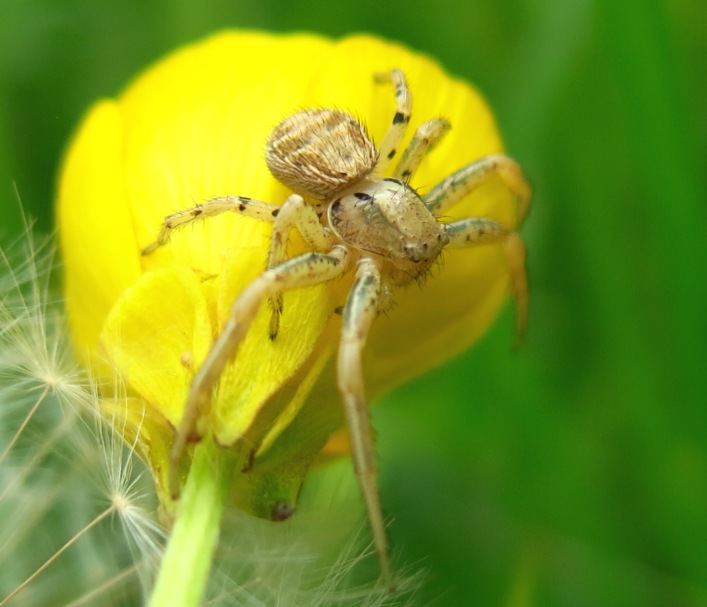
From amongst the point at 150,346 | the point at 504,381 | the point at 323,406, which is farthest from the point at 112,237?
the point at 504,381

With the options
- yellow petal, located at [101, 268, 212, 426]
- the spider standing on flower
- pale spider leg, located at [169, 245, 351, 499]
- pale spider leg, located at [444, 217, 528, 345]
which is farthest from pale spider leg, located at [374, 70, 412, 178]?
yellow petal, located at [101, 268, 212, 426]

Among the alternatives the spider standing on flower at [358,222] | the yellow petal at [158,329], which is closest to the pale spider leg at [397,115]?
the spider standing on flower at [358,222]

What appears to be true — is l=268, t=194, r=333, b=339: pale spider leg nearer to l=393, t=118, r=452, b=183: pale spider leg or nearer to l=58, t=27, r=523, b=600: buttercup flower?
l=58, t=27, r=523, b=600: buttercup flower

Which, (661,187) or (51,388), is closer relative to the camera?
(51,388)

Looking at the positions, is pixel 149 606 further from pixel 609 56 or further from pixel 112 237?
pixel 609 56

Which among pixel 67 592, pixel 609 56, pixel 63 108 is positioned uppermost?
pixel 609 56

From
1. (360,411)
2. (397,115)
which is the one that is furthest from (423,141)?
(360,411)

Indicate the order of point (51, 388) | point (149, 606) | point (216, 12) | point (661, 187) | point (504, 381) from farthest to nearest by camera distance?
point (216, 12)
point (504, 381)
point (661, 187)
point (51, 388)
point (149, 606)
